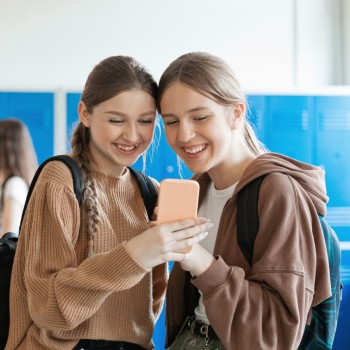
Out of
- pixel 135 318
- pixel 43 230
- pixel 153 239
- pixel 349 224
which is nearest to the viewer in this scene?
pixel 153 239

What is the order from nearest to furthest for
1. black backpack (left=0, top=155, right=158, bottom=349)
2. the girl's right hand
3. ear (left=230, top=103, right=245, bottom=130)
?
the girl's right hand
black backpack (left=0, top=155, right=158, bottom=349)
ear (left=230, top=103, right=245, bottom=130)

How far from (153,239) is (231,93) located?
51 centimetres

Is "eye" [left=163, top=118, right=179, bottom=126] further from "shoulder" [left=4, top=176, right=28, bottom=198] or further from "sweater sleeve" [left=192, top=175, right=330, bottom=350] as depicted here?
"shoulder" [left=4, top=176, right=28, bottom=198]

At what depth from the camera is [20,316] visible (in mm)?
1306

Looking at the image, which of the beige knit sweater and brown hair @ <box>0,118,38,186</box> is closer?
the beige knit sweater

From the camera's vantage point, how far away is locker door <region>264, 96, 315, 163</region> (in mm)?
3428

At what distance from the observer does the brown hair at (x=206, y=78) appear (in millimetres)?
1371

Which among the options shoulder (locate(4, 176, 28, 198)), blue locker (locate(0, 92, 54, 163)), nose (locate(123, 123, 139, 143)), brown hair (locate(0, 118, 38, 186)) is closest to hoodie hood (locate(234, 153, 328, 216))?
nose (locate(123, 123, 139, 143))

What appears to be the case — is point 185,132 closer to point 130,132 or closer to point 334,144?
point 130,132

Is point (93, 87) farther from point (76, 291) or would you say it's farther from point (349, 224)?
point (349, 224)

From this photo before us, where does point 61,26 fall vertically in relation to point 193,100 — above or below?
above

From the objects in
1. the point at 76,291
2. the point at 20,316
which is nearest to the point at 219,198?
the point at 76,291

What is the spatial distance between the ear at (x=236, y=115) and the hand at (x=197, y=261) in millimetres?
429

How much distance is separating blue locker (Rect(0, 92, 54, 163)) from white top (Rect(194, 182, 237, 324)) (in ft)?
6.61
